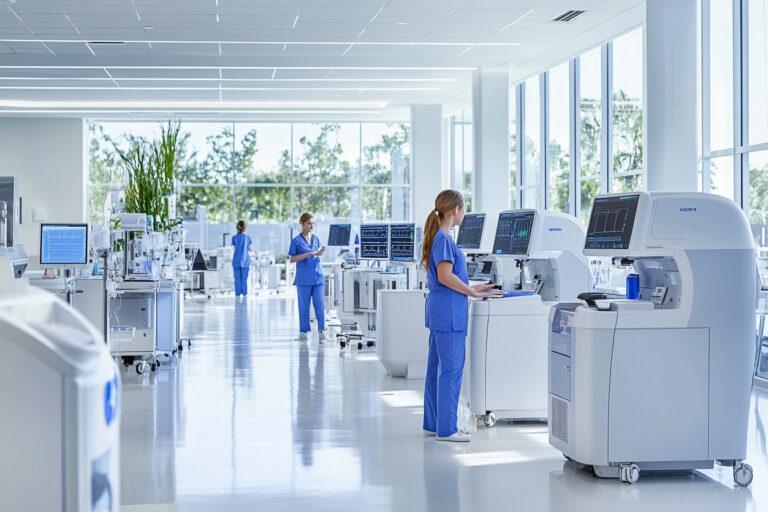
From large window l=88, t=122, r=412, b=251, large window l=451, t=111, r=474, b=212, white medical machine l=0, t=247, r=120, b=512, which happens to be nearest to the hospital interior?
white medical machine l=0, t=247, r=120, b=512

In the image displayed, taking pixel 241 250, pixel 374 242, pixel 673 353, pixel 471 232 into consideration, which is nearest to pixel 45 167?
pixel 241 250

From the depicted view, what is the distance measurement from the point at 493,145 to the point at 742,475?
8.63m

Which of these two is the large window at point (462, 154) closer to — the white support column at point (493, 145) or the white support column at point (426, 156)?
the white support column at point (426, 156)

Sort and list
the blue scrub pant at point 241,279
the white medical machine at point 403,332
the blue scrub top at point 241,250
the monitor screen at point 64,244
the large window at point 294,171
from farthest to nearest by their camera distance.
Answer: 1. the large window at point 294,171
2. the blue scrub pant at point 241,279
3. the blue scrub top at point 241,250
4. the monitor screen at point 64,244
5. the white medical machine at point 403,332

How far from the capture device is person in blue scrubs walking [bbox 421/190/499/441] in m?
5.82

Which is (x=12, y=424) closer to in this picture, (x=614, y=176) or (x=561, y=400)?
(x=561, y=400)

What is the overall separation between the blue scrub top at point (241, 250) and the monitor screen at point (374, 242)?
8121 mm

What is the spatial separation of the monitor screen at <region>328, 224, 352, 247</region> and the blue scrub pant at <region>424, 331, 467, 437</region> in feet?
22.3

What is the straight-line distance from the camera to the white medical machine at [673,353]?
5.04 metres

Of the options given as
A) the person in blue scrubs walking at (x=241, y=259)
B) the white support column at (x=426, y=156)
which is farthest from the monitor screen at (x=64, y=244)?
the person in blue scrubs walking at (x=241, y=259)

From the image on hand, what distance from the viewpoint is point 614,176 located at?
479 inches

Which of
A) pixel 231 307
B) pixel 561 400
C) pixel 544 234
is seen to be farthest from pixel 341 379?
pixel 231 307

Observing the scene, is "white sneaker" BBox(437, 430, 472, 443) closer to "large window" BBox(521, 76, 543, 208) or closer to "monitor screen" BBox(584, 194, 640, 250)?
"monitor screen" BBox(584, 194, 640, 250)

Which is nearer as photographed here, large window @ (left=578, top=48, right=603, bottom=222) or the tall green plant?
Result: the tall green plant
